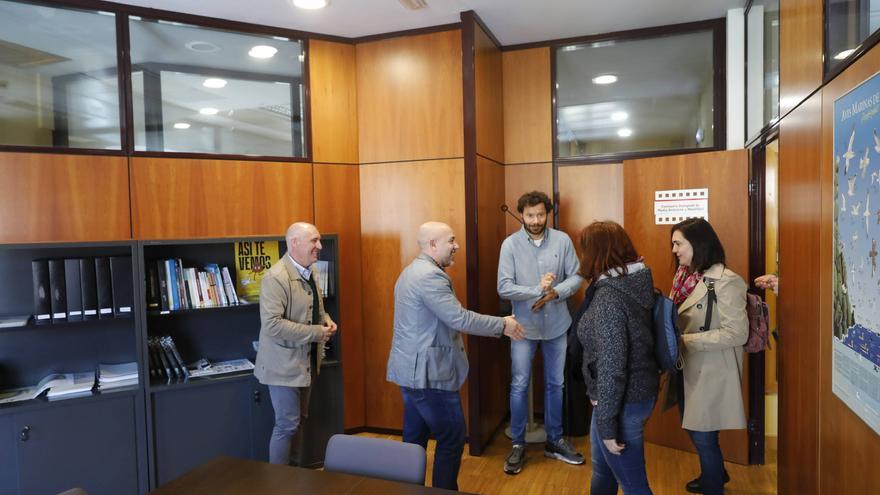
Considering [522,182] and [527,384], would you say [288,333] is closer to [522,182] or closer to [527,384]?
[527,384]

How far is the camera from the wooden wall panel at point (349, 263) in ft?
13.8

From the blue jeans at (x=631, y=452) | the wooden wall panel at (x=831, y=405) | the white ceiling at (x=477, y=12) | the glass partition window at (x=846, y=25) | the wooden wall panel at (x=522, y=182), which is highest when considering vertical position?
the white ceiling at (x=477, y=12)

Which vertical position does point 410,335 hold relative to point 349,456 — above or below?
above

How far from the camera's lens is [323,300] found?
3.79m

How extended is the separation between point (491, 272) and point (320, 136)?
1.66 m

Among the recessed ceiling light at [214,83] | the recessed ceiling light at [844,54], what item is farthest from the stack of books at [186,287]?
the recessed ceiling light at [844,54]

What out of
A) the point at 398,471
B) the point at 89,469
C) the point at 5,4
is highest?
the point at 5,4

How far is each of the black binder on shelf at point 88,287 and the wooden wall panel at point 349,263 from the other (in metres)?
1.51

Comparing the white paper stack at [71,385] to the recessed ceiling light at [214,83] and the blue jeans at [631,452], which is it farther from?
the blue jeans at [631,452]

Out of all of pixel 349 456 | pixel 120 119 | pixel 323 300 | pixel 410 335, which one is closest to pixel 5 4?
pixel 120 119

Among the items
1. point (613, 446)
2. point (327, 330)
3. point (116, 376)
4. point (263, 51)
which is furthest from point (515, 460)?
point (263, 51)

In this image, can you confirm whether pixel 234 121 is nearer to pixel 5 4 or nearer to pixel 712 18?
pixel 5 4

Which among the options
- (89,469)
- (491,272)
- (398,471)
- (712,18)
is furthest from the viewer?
(491,272)

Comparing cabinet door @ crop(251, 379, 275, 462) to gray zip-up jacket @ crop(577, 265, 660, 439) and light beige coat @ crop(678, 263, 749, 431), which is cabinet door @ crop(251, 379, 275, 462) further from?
light beige coat @ crop(678, 263, 749, 431)
